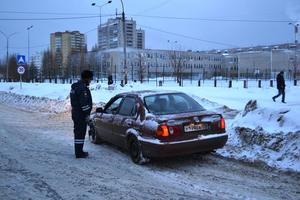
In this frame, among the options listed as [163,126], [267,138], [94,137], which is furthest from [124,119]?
[267,138]

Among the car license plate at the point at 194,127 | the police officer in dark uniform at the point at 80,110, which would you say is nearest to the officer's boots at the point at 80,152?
the police officer in dark uniform at the point at 80,110

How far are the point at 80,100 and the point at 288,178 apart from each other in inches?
179

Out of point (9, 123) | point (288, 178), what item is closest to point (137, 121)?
point (288, 178)

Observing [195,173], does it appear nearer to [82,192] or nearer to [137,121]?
[137,121]

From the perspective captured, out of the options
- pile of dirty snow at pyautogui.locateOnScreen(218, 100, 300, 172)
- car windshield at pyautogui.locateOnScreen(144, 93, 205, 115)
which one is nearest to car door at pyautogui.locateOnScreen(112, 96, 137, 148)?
car windshield at pyautogui.locateOnScreen(144, 93, 205, 115)

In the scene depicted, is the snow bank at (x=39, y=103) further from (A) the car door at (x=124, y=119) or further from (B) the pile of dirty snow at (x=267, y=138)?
(B) the pile of dirty snow at (x=267, y=138)

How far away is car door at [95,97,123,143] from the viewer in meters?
9.99

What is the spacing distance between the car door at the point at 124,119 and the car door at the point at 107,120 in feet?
0.80

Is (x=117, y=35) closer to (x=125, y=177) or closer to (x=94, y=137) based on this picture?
(x=94, y=137)

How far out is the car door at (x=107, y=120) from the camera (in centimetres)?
999

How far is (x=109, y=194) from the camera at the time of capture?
6.52 metres

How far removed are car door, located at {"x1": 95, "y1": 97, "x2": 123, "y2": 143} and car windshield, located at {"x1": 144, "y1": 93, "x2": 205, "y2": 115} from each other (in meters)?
1.19

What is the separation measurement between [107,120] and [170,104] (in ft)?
6.06

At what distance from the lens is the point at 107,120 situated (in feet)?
33.3
